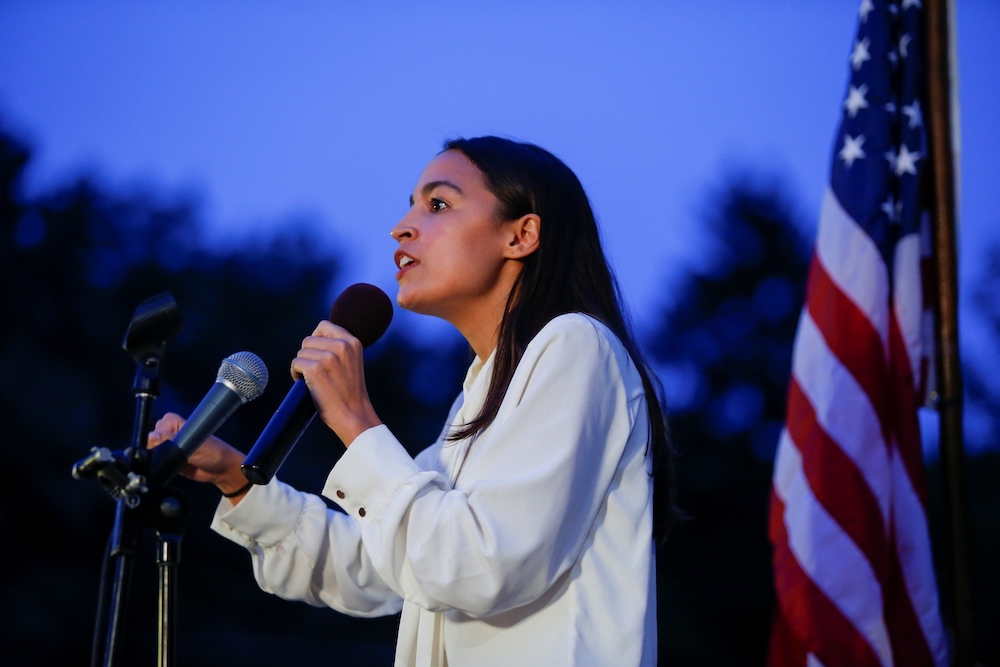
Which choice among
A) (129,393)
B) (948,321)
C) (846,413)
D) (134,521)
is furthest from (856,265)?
(129,393)

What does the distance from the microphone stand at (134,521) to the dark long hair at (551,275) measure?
0.58 meters

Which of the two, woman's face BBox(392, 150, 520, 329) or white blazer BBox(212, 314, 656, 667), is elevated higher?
woman's face BBox(392, 150, 520, 329)

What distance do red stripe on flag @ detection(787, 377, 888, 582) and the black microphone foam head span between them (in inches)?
56.2

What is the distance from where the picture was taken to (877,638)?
2469mm

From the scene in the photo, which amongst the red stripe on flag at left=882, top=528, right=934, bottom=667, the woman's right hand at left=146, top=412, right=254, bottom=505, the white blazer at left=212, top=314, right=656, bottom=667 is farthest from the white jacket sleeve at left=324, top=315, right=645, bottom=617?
the red stripe on flag at left=882, top=528, right=934, bottom=667

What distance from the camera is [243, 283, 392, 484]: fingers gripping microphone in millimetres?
1332

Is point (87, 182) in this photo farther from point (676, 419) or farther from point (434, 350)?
point (676, 419)

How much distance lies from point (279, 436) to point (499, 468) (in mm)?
331

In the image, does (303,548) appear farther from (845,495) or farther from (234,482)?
(845,495)

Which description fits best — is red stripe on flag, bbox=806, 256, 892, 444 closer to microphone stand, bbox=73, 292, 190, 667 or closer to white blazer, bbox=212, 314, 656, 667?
white blazer, bbox=212, 314, 656, 667

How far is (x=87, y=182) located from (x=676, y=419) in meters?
4.22

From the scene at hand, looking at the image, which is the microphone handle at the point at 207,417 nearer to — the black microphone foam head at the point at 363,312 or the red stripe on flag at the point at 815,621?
the black microphone foam head at the point at 363,312

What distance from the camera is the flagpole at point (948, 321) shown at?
2.30m

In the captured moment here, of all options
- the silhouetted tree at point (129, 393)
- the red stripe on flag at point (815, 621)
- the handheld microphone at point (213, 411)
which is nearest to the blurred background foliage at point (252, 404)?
the silhouetted tree at point (129, 393)
